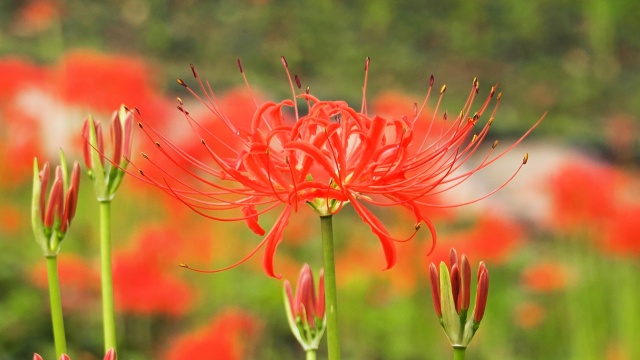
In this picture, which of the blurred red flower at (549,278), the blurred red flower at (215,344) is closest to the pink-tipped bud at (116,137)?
the blurred red flower at (215,344)

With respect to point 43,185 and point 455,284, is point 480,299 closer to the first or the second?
point 455,284

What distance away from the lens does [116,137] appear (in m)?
0.85

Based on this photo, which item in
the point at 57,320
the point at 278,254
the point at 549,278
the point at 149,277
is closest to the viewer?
the point at 57,320

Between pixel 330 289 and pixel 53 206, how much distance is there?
0.28 meters

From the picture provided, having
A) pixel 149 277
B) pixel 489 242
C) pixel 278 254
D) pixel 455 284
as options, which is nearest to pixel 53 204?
pixel 455 284

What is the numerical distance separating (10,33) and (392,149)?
22.3 feet

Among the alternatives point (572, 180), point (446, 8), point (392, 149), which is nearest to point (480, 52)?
point (446, 8)

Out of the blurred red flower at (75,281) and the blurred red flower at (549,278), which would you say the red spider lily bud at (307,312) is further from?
the blurred red flower at (549,278)

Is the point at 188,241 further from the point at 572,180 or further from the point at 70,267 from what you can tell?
the point at 572,180

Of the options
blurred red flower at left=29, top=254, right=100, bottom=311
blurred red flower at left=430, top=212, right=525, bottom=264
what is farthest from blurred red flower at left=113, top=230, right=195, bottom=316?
blurred red flower at left=430, top=212, right=525, bottom=264

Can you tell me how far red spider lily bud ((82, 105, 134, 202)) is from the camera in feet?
2.74

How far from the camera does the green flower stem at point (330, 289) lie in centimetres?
66

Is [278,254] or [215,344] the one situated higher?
[278,254]

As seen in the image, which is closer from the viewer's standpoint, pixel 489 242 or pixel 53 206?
pixel 53 206
